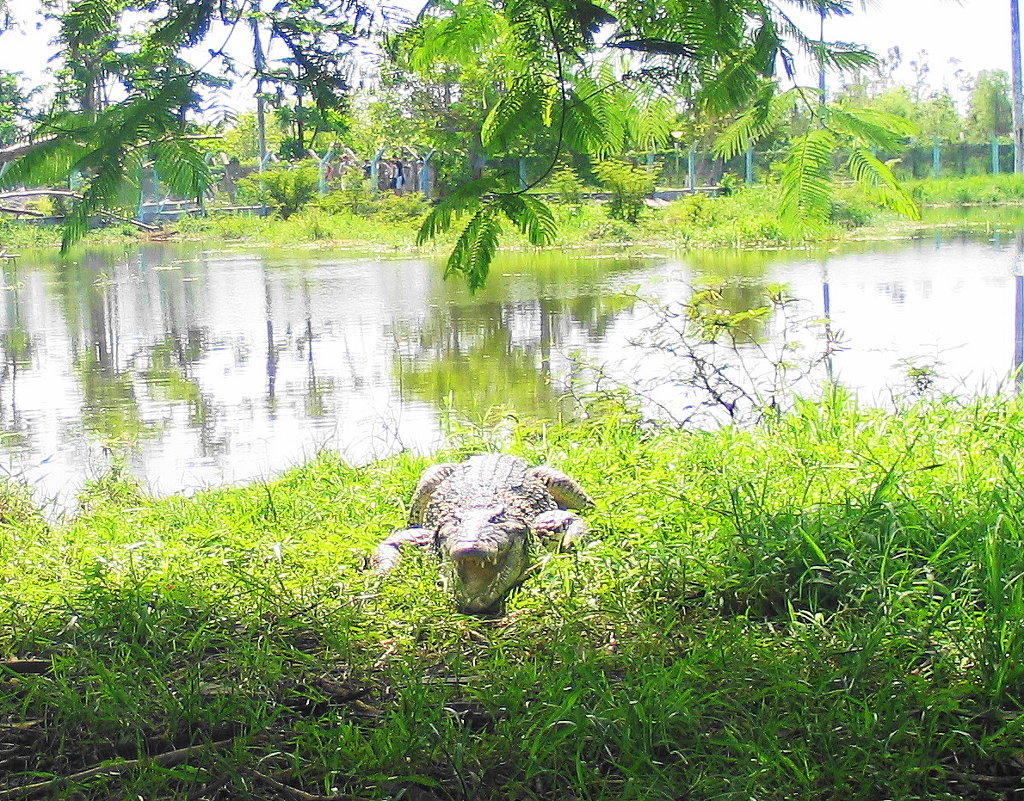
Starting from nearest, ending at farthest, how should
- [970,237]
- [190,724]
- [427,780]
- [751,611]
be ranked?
[427,780], [190,724], [751,611], [970,237]

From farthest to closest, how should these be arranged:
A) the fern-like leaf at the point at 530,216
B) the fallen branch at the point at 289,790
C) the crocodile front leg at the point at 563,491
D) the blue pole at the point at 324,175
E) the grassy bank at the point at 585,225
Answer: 1. the blue pole at the point at 324,175
2. the grassy bank at the point at 585,225
3. the crocodile front leg at the point at 563,491
4. the fern-like leaf at the point at 530,216
5. the fallen branch at the point at 289,790

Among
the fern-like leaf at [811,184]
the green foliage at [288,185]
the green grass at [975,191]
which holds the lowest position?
the fern-like leaf at [811,184]

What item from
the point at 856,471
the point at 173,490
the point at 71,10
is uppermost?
the point at 71,10

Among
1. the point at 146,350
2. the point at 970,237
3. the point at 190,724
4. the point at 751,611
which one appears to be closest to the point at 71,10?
the point at 190,724

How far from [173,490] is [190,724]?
369cm

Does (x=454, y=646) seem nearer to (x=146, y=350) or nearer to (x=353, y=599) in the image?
(x=353, y=599)

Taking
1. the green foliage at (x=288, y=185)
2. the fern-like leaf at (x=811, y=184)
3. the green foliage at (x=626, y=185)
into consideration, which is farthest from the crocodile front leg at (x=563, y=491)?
the green foliage at (x=288, y=185)

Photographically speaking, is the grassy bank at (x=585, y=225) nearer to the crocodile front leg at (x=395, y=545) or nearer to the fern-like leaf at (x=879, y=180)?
the crocodile front leg at (x=395, y=545)

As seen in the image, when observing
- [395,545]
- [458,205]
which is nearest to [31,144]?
[458,205]

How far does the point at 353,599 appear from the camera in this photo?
11.1 ft

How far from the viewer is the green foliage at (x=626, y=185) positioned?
23891 millimetres

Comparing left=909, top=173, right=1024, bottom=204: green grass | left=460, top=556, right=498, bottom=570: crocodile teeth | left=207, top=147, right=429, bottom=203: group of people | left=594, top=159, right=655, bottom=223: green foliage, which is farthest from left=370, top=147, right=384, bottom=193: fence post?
left=460, top=556, right=498, bottom=570: crocodile teeth

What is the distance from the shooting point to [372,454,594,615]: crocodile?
3410mm

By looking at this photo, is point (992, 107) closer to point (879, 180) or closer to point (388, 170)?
point (388, 170)
